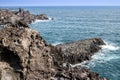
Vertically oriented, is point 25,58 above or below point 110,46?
above

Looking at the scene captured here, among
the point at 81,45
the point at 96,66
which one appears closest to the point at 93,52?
the point at 81,45

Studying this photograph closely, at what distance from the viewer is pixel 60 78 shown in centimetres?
4209

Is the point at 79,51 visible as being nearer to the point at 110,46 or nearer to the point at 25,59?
the point at 110,46

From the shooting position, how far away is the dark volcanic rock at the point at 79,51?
70.9 metres

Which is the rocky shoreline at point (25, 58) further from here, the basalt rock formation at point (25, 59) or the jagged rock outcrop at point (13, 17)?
the jagged rock outcrop at point (13, 17)

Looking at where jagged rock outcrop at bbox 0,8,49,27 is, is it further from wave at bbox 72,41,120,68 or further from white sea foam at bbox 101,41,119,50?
wave at bbox 72,41,120,68

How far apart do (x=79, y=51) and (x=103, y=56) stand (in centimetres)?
809

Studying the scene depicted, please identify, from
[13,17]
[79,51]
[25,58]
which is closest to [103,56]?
[79,51]

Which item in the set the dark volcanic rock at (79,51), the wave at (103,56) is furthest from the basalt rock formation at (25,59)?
the dark volcanic rock at (79,51)

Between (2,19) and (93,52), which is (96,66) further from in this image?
(2,19)

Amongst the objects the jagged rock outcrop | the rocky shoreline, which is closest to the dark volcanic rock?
the rocky shoreline

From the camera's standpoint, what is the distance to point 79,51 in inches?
2933

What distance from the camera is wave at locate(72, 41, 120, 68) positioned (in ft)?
228

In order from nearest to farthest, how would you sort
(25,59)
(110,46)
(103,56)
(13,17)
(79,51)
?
(25,59), (79,51), (103,56), (110,46), (13,17)
